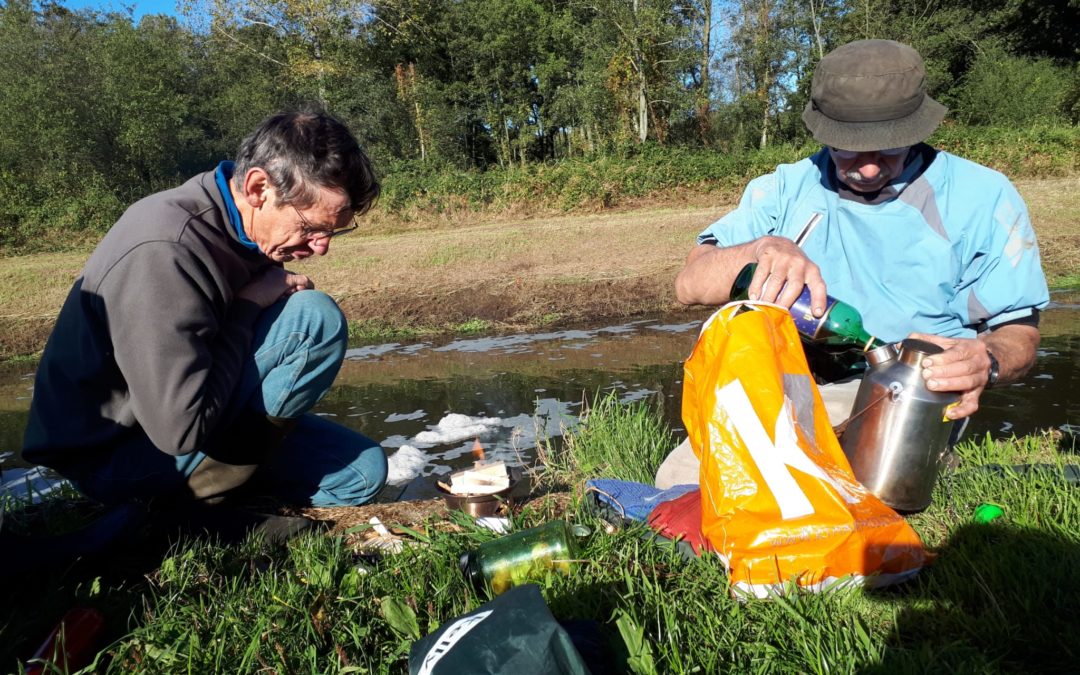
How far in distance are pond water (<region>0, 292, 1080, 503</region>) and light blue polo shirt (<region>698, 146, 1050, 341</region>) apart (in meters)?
2.03

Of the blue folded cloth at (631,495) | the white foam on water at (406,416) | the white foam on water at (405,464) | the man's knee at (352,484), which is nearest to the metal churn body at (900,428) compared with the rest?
the blue folded cloth at (631,495)

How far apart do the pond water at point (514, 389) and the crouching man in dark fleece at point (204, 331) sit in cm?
153

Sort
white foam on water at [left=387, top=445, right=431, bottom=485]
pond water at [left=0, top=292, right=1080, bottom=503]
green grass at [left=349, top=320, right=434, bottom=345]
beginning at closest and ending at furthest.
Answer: white foam on water at [left=387, top=445, right=431, bottom=485]
pond water at [left=0, top=292, right=1080, bottom=503]
green grass at [left=349, top=320, right=434, bottom=345]

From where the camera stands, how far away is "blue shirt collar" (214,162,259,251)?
2.67 m

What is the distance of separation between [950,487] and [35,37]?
38844mm

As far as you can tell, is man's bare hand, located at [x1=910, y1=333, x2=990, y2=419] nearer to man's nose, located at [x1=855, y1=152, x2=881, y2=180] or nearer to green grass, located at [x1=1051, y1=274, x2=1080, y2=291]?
man's nose, located at [x1=855, y1=152, x2=881, y2=180]

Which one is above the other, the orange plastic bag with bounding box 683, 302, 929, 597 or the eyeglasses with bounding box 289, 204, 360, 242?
the eyeglasses with bounding box 289, 204, 360, 242

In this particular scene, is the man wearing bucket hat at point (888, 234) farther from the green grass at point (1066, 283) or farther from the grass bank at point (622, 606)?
the green grass at point (1066, 283)

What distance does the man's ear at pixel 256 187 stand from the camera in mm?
2600

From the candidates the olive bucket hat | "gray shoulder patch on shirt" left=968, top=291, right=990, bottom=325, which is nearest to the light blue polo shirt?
"gray shoulder patch on shirt" left=968, top=291, right=990, bottom=325

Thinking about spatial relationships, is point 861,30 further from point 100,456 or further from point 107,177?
point 100,456

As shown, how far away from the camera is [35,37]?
102 ft

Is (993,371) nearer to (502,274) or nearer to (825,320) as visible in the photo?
(825,320)

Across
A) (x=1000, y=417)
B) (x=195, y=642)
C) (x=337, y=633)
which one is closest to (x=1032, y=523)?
(x=337, y=633)
